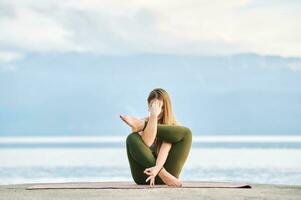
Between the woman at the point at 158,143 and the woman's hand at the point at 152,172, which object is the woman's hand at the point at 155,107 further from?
the woman's hand at the point at 152,172

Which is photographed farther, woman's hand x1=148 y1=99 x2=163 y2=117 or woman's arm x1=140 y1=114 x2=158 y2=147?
woman's hand x1=148 y1=99 x2=163 y2=117

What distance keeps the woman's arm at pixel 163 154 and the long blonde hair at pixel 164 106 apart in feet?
0.28

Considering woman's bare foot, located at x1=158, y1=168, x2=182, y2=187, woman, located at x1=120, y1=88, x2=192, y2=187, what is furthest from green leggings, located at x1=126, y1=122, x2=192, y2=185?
woman's bare foot, located at x1=158, y1=168, x2=182, y2=187

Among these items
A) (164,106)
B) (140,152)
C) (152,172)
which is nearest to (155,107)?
(164,106)

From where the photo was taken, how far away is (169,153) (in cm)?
1082

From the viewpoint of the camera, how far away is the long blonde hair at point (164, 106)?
10.8 metres

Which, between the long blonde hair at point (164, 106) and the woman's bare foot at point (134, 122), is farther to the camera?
the long blonde hair at point (164, 106)

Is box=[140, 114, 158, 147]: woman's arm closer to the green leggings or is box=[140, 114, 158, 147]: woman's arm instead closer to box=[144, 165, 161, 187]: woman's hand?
the green leggings

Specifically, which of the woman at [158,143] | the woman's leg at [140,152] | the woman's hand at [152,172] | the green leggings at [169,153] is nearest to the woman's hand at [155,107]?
the woman at [158,143]

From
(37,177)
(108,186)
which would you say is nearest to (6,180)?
(37,177)

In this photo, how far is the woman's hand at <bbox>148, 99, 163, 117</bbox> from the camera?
35.1 ft

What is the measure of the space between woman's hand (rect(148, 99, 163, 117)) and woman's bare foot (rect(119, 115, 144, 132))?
17 cm

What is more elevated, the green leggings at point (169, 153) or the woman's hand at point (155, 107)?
the woman's hand at point (155, 107)

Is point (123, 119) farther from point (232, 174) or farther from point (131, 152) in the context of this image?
point (232, 174)
